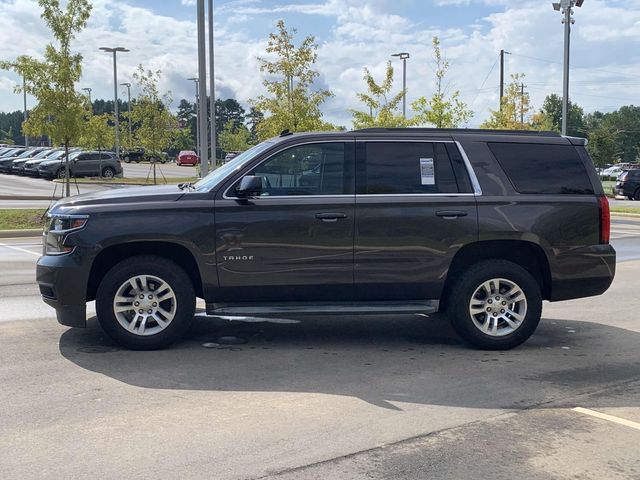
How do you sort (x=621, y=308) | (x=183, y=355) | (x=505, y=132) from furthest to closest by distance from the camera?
(x=621, y=308) < (x=505, y=132) < (x=183, y=355)

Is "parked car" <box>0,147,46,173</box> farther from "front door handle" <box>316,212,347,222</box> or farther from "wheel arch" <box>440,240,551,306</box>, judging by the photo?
"wheel arch" <box>440,240,551,306</box>

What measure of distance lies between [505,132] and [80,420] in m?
4.68

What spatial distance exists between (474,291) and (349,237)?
1310 millimetres

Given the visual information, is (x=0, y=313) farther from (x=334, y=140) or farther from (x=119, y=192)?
(x=334, y=140)

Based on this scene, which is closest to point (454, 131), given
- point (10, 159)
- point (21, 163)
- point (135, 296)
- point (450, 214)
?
point (450, 214)

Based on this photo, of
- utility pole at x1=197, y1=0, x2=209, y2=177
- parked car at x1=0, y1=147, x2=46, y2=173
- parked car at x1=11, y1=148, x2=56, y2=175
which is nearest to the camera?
utility pole at x1=197, y1=0, x2=209, y2=177

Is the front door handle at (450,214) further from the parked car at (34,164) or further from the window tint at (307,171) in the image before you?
the parked car at (34,164)

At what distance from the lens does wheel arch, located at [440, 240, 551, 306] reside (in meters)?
6.70

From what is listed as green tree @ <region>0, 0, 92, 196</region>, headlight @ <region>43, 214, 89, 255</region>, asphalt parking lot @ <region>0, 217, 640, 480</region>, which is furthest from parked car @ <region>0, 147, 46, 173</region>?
headlight @ <region>43, 214, 89, 255</region>

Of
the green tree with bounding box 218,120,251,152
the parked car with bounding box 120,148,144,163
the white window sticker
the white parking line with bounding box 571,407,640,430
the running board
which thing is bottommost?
the white parking line with bounding box 571,407,640,430

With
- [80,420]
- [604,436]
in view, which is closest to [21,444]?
[80,420]

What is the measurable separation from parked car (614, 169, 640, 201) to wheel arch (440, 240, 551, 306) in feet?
104

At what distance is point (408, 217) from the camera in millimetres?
6430

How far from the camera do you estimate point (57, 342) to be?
6.67 m
